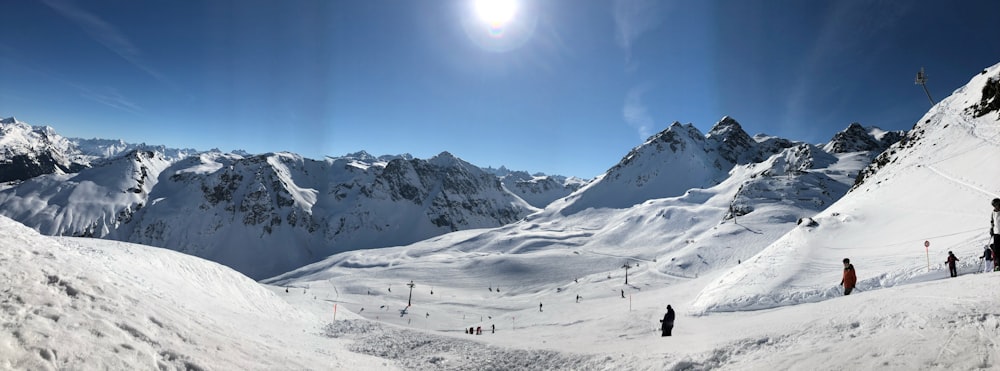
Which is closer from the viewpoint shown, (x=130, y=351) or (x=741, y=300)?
(x=130, y=351)

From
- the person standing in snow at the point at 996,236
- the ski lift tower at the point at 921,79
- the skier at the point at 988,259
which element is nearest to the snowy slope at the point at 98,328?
the person standing in snow at the point at 996,236

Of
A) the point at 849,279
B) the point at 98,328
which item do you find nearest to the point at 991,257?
the point at 849,279

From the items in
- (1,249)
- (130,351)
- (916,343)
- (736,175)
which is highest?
(736,175)

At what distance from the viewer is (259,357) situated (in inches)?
481

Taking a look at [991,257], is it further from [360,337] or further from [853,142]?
[853,142]

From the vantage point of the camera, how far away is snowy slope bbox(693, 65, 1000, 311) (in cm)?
1997

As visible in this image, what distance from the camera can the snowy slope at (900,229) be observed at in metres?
20.0

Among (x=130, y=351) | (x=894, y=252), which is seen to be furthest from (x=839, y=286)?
(x=130, y=351)

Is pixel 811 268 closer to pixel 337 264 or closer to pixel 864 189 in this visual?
pixel 864 189

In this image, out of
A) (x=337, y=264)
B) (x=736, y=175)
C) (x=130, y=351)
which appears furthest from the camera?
(x=736, y=175)

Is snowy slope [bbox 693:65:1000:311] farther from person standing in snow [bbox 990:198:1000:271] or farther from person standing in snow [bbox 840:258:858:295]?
person standing in snow [bbox 990:198:1000:271]

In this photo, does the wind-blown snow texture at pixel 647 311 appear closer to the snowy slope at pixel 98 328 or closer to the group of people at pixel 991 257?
the snowy slope at pixel 98 328

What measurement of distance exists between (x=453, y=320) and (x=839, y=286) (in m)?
40.4

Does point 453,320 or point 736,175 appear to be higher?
point 736,175
